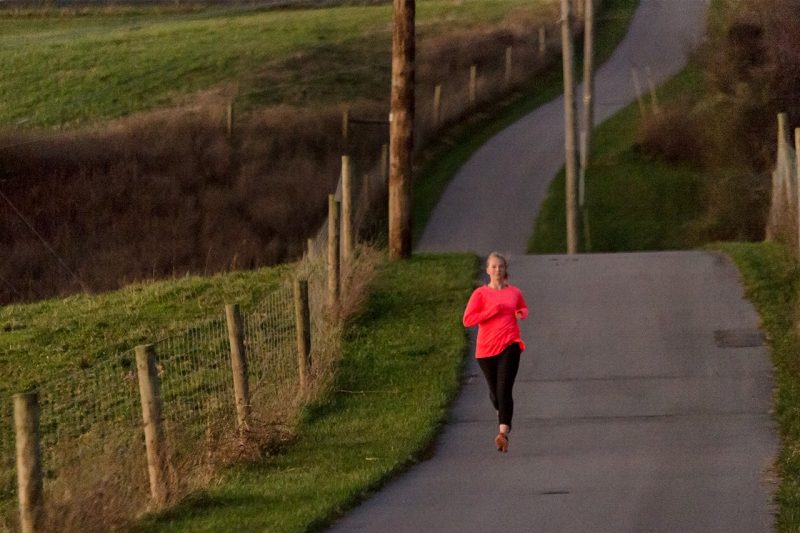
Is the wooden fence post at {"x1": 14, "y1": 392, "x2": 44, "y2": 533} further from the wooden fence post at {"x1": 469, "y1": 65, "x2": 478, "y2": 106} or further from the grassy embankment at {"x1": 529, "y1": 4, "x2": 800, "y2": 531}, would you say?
the wooden fence post at {"x1": 469, "y1": 65, "x2": 478, "y2": 106}

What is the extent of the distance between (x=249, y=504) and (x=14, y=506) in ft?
8.63

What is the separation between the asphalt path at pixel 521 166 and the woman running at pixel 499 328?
15.6m

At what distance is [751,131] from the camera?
32.1m

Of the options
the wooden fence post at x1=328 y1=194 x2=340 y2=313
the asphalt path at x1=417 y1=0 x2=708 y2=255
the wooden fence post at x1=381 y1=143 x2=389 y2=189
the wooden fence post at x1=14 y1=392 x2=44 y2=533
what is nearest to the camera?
the wooden fence post at x1=14 y1=392 x2=44 y2=533

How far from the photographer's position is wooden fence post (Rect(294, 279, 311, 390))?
1419 cm

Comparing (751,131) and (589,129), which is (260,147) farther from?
(751,131)

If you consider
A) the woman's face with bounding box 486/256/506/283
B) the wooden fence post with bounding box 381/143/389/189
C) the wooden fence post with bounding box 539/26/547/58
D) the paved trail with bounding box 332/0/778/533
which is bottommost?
the paved trail with bounding box 332/0/778/533

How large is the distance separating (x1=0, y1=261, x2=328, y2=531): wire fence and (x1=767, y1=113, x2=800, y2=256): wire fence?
20.0 feet

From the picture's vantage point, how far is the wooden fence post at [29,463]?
28.2ft

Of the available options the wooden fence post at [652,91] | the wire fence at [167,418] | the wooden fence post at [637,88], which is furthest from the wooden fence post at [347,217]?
the wooden fence post at [637,88]

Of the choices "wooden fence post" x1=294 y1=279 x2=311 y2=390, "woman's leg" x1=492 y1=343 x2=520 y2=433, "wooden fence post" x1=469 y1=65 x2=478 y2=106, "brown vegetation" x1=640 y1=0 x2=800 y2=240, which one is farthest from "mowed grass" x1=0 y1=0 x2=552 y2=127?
"woman's leg" x1=492 y1=343 x2=520 y2=433

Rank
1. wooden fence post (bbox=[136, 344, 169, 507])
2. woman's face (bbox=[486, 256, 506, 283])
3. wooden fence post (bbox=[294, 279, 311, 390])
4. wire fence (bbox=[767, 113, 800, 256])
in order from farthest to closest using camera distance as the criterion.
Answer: wire fence (bbox=[767, 113, 800, 256]) < wooden fence post (bbox=[294, 279, 311, 390]) < woman's face (bbox=[486, 256, 506, 283]) < wooden fence post (bbox=[136, 344, 169, 507])

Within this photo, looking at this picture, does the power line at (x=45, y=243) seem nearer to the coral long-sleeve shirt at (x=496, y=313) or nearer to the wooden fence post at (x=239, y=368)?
the wooden fence post at (x=239, y=368)

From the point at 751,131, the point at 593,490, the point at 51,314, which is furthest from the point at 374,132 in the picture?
the point at 593,490
